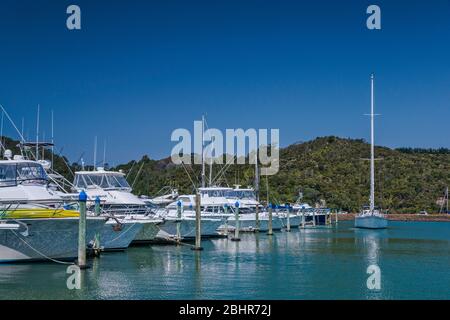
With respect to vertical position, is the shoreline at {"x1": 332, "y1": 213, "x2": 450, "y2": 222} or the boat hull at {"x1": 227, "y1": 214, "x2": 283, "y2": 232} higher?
the boat hull at {"x1": 227, "y1": 214, "x2": 283, "y2": 232}

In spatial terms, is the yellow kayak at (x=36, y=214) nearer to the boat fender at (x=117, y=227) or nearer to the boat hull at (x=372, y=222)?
the boat fender at (x=117, y=227)

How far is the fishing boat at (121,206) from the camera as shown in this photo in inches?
1677

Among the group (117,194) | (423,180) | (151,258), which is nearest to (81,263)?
(151,258)

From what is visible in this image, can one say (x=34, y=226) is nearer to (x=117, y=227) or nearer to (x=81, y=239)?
(x=81, y=239)

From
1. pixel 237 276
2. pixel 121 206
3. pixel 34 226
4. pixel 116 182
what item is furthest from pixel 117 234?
pixel 237 276

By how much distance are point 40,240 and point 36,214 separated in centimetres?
136

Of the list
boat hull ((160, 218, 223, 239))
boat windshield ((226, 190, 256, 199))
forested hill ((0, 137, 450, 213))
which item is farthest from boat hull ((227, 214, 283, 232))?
forested hill ((0, 137, 450, 213))

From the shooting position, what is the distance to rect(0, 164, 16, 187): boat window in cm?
3659

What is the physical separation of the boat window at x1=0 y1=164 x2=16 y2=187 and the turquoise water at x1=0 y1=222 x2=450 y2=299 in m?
5.79

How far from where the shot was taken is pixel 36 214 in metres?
33.3

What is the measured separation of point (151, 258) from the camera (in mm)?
39625

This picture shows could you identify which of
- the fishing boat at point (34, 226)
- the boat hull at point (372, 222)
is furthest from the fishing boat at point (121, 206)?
the boat hull at point (372, 222)

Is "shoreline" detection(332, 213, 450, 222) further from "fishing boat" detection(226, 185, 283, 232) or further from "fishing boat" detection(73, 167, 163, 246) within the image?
"fishing boat" detection(73, 167, 163, 246)
